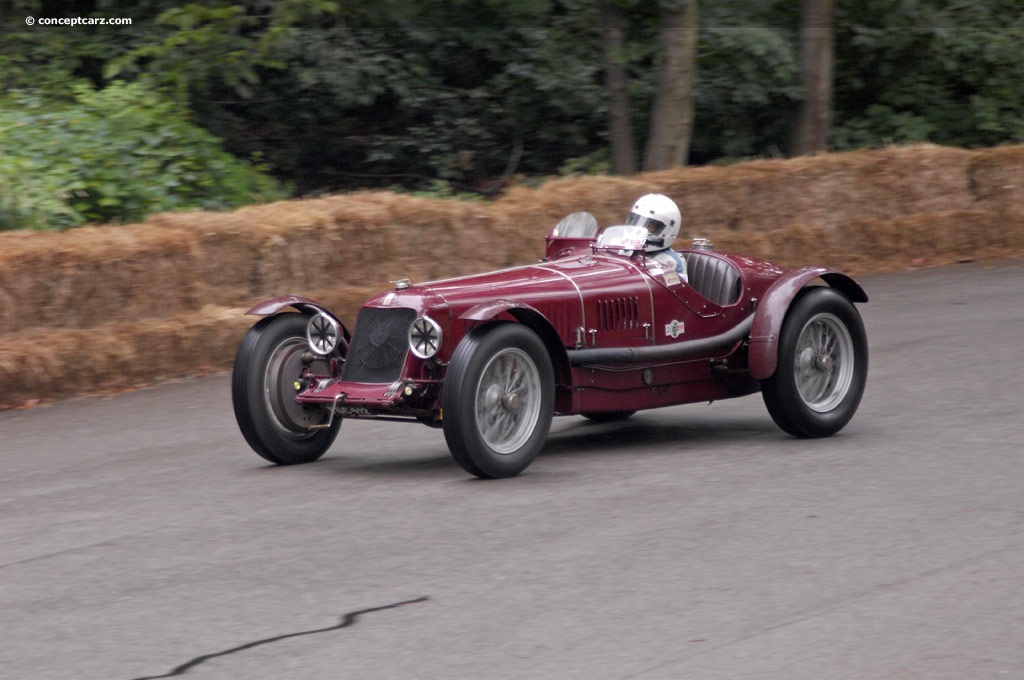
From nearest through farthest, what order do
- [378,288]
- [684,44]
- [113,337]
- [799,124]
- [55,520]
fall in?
[55,520], [113,337], [378,288], [684,44], [799,124]

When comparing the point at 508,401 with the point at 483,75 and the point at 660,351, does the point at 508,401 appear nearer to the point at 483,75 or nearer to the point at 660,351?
the point at 660,351

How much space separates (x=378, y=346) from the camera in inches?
294

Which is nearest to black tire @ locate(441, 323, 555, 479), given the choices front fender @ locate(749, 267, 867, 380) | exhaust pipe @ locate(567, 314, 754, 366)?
exhaust pipe @ locate(567, 314, 754, 366)

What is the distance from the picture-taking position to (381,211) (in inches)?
501

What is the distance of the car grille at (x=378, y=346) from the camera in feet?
24.2

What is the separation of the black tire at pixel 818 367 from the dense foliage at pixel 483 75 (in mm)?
8853

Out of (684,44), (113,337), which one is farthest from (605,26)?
(113,337)

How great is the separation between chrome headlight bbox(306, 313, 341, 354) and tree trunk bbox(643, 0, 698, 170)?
32.8ft

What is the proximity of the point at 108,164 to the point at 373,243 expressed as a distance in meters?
2.86

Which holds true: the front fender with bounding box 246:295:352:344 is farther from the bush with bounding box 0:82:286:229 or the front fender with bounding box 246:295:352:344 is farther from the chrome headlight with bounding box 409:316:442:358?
the bush with bounding box 0:82:286:229

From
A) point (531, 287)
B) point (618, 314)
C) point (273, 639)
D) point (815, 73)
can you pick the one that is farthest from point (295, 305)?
point (815, 73)

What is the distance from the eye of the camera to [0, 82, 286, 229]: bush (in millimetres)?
12523

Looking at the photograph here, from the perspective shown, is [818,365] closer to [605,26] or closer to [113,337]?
[113,337]

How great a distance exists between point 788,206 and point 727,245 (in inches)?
44.1
